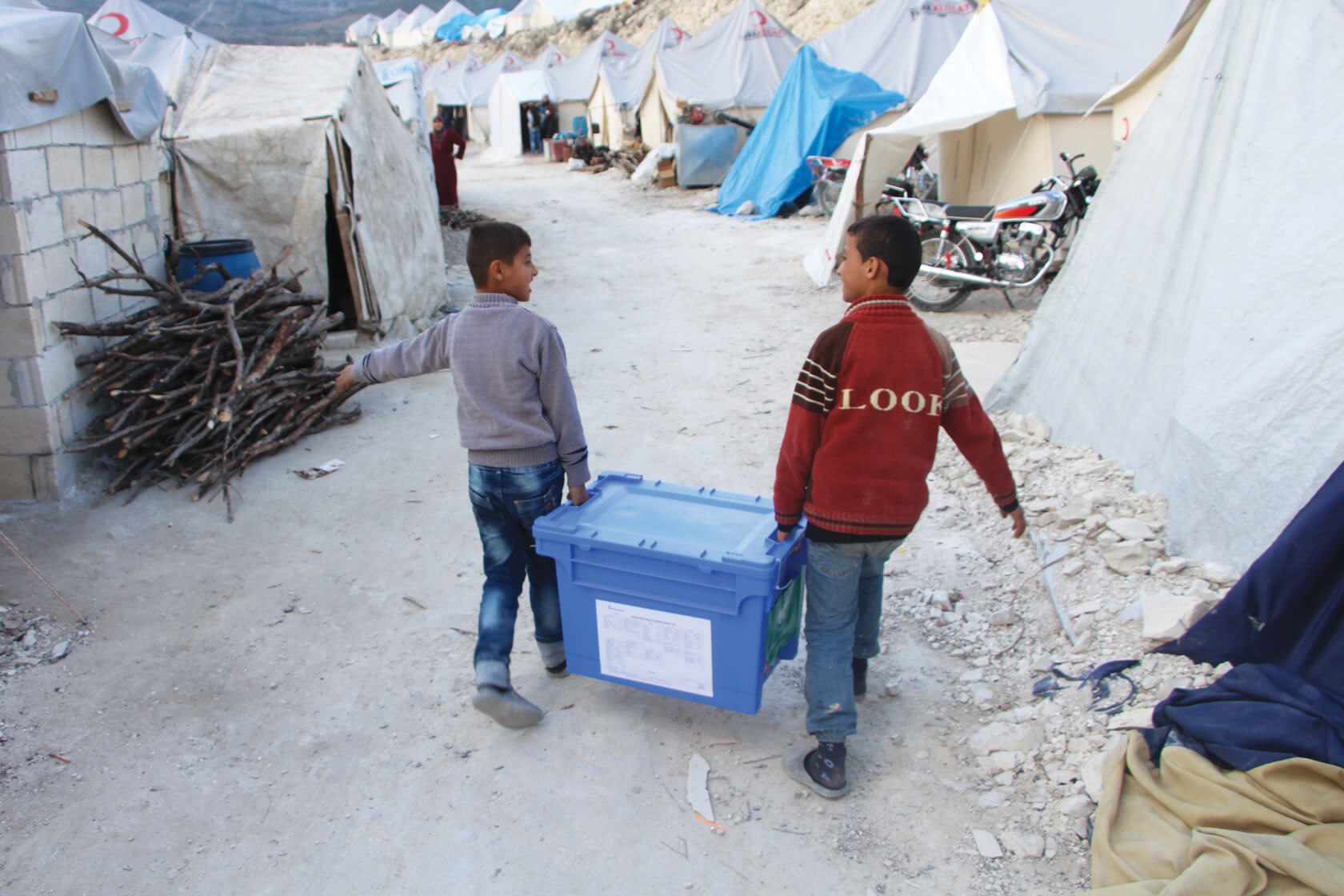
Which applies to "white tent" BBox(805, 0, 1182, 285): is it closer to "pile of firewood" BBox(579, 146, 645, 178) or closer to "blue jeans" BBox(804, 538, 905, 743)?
"blue jeans" BBox(804, 538, 905, 743)

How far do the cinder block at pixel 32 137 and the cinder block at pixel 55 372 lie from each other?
3.14 ft

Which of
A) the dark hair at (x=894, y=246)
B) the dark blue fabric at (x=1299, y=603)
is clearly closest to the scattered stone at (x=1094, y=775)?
the dark blue fabric at (x=1299, y=603)

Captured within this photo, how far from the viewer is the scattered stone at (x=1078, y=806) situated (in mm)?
2346

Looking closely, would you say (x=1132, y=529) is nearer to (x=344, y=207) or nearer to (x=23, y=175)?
(x=23, y=175)

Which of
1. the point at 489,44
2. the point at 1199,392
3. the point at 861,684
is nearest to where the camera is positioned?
the point at 861,684

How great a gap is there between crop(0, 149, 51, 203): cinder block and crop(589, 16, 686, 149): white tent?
19.2 meters

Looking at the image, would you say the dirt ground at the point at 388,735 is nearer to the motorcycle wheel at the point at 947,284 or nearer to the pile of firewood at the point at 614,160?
the motorcycle wheel at the point at 947,284

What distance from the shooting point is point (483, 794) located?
8.41ft

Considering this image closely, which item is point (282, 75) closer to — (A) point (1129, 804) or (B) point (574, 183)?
(A) point (1129, 804)

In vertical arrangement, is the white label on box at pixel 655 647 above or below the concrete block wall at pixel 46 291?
below

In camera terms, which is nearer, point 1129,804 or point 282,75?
point 1129,804

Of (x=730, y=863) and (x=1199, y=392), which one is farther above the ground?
(x=1199, y=392)

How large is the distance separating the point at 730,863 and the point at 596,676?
0.73 metres

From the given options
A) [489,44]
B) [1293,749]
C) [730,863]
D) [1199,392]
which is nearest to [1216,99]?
[1199,392]
